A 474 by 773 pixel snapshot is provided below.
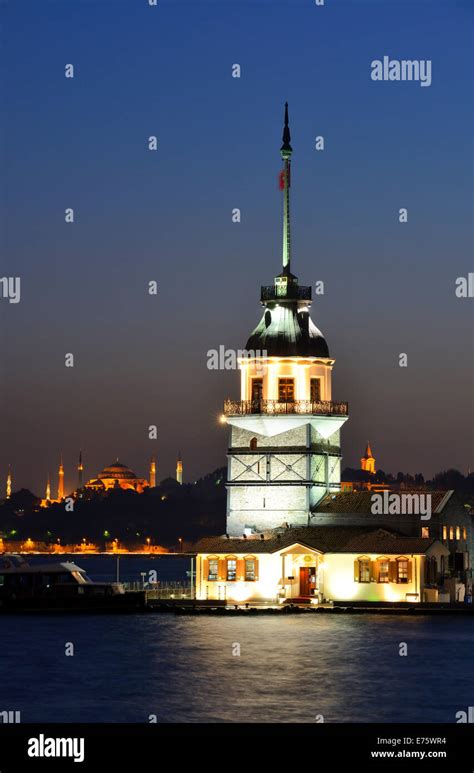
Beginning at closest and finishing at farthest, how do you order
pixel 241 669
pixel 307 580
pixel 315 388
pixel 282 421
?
pixel 241 669 → pixel 307 580 → pixel 282 421 → pixel 315 388

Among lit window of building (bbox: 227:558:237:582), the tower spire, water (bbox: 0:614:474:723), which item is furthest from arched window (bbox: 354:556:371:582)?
the tower spire

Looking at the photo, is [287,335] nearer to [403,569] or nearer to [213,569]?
[213,569]

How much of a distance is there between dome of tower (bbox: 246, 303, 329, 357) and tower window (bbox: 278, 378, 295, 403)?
4.68 ft

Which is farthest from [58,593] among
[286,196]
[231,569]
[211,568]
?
[286,196]

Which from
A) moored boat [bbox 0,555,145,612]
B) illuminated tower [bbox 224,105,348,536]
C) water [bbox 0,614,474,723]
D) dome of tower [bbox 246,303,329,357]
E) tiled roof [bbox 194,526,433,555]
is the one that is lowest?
water [bbox 0,614,474,723]

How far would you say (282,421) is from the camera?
339 ft

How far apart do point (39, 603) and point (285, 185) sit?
27276 millimetres

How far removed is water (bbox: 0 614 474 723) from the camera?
65.6 metres

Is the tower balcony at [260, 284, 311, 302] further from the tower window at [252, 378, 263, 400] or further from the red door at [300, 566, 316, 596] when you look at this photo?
the red door at [300, 566, 316, 596]

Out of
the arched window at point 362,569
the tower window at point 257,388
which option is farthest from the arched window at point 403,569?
the tower window at point 257,388

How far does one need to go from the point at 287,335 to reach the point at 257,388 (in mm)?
3333
